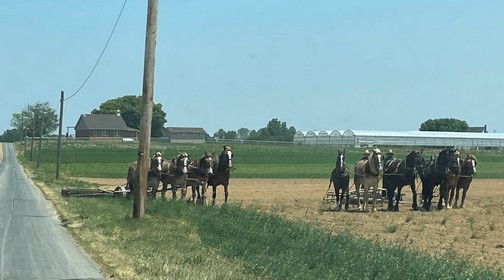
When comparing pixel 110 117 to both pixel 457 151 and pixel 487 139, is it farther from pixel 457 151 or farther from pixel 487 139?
pixel 457 151

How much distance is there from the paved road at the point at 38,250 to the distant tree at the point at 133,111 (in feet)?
286

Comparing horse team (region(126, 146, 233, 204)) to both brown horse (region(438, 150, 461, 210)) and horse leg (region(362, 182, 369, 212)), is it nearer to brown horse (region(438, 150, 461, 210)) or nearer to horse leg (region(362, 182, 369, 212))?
horse leg (region(362, 182, 369, 212))

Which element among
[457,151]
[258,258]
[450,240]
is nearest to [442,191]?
[457,151]

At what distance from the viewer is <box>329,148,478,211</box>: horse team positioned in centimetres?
2666

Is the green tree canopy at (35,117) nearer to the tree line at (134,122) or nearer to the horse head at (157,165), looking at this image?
the tree line at (134,122)

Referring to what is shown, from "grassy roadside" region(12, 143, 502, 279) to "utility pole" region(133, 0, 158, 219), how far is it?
754 millimetres

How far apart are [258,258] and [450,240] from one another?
6966 millimetres

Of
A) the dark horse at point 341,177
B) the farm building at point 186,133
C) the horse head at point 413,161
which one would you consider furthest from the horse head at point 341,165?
the farm building at point 186,133

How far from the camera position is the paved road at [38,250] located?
11852mm

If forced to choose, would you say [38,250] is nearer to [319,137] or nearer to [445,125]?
[319,137]

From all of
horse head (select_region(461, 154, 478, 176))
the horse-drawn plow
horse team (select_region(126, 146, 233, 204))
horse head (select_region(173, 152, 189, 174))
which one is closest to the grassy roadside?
horse head (select_region(173, 152, 189, 174))

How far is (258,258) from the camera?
12398 mm

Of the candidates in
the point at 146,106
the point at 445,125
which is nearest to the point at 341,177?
the point at 146,106

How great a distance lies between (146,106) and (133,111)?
401ft
